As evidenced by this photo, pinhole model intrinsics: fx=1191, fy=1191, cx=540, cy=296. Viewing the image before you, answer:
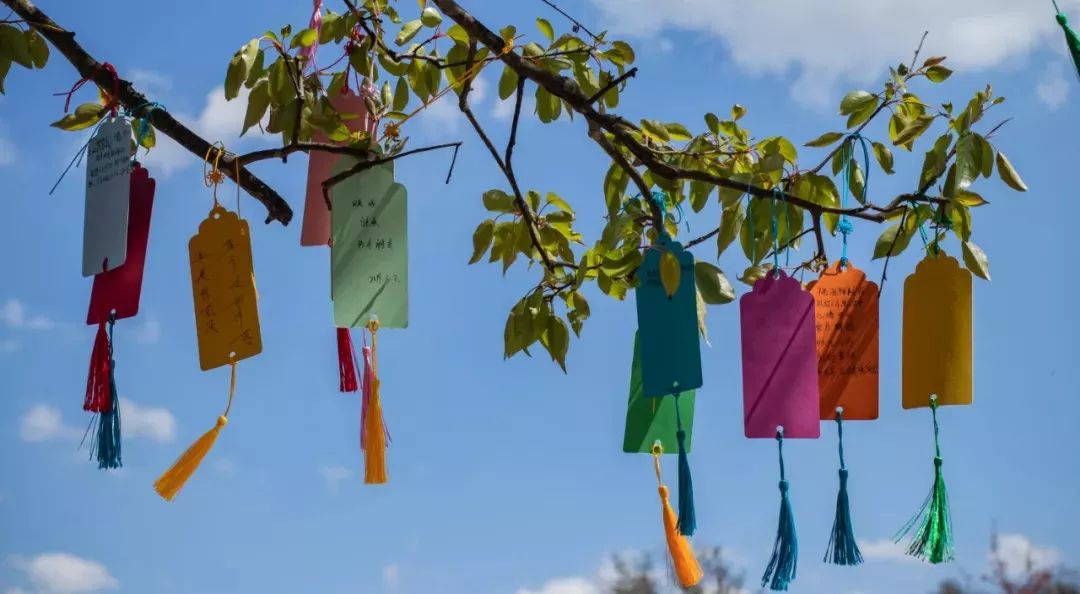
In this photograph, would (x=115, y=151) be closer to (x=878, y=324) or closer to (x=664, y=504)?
(x=664, y=504)

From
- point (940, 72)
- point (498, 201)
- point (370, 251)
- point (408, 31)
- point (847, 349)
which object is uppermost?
point (408, 31)

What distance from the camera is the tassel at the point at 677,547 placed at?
152cm

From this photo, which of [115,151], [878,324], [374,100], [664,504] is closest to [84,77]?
[115,151]

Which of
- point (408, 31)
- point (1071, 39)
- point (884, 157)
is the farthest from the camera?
point (408, 31)

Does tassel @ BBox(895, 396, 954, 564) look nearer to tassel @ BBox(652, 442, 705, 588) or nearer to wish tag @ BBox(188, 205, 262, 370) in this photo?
tassel @ BBox(652, 442, 705, 588)

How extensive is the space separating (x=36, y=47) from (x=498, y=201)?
67cm

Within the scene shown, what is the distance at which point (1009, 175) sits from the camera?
53.9 inches

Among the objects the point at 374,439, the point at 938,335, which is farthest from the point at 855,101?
the point at 374,439

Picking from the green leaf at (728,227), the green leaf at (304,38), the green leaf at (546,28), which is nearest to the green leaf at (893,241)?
the green leaf at (728,227)

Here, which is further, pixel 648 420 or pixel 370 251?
pixel 648 420

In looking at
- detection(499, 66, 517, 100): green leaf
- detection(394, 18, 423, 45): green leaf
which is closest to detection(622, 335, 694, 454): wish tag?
detection(499, 66, 517, 100): green leaf

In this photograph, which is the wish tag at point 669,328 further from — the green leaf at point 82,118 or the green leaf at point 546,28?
the green leaf at point 82,118

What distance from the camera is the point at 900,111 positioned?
5.11 ft

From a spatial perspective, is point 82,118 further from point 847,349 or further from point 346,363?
point 847,349
